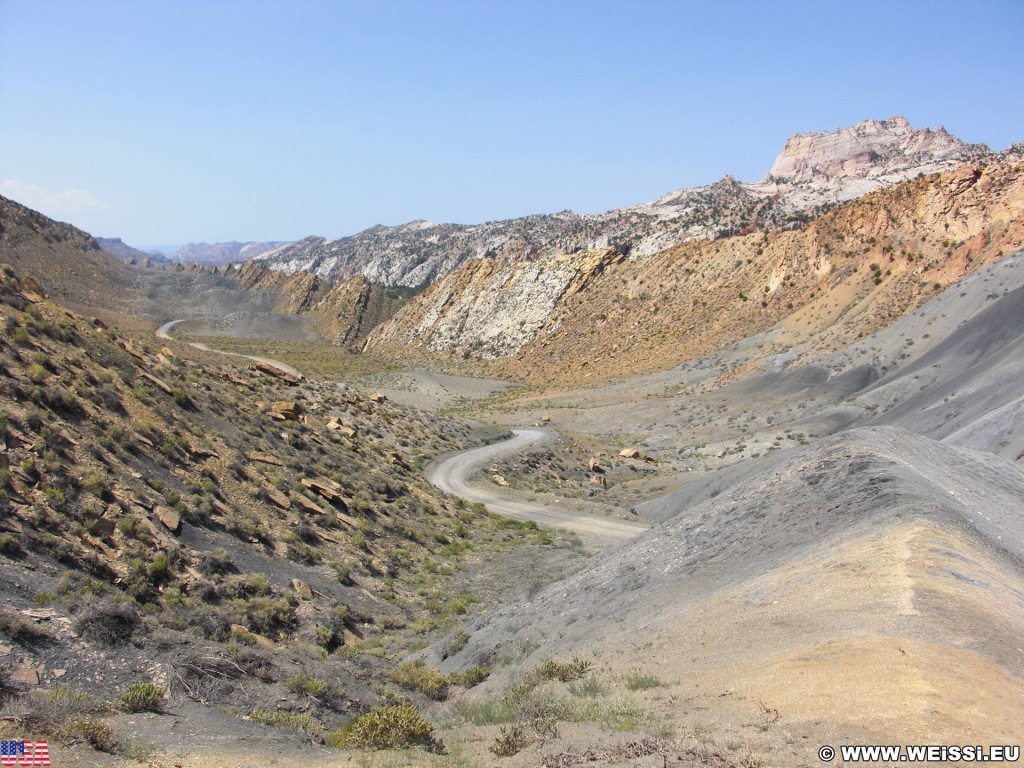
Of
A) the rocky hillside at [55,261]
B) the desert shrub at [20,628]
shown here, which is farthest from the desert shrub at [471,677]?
the rocky hillside at [55,261]

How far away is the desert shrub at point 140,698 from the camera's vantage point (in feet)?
28.0

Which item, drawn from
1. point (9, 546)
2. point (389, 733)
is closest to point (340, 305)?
point (9, 546)

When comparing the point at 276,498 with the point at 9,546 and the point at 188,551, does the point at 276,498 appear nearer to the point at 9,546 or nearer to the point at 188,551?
the point at 188,551

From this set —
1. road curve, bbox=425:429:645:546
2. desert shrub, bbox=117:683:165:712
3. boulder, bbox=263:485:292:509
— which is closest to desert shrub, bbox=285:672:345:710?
desert shrub, bbox=117:683:165:712

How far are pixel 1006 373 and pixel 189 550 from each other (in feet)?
110

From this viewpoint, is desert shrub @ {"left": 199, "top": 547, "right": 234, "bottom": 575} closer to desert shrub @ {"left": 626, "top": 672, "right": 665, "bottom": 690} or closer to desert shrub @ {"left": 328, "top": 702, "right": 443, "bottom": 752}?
desert shrub @ {"left": 328, "top": 702, "right": 443, "bottom": 752}

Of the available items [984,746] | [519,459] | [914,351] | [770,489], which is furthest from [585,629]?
[914,351]

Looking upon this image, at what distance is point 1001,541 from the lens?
38.8 feet

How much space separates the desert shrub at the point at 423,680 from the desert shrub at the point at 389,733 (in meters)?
2.72

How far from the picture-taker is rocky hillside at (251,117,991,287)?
88.1 m

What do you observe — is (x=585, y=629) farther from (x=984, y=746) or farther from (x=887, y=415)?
(x=887, y=415)

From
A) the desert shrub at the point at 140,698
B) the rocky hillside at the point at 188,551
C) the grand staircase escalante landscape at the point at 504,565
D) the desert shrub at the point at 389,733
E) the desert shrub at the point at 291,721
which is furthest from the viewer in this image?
the rocky hillside at the point at 188,551

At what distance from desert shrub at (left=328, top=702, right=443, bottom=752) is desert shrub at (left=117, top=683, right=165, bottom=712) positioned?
2.36m

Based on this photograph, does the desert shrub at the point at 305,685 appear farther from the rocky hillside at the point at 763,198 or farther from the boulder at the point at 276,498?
the rocky hillside at the point at 763,198
